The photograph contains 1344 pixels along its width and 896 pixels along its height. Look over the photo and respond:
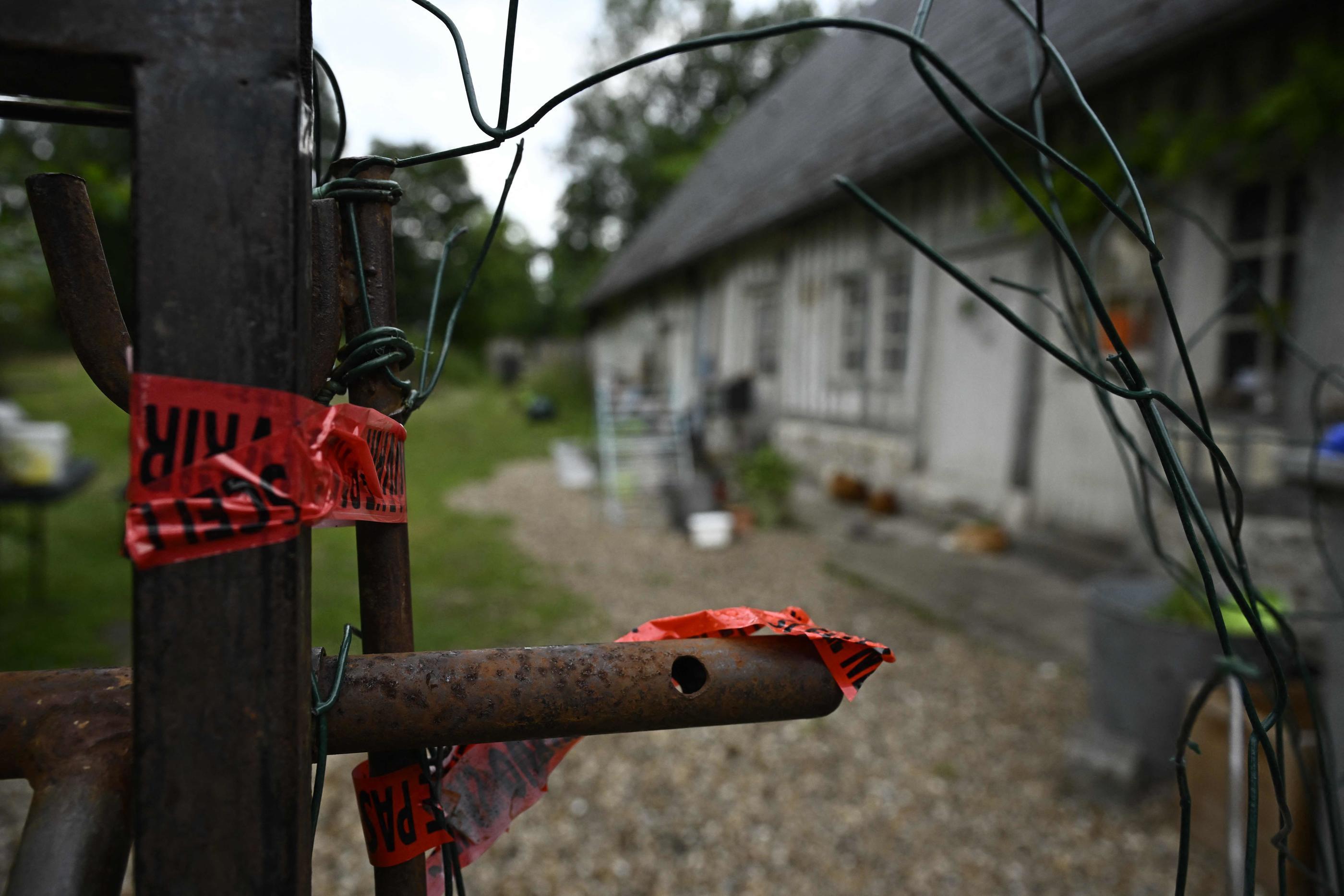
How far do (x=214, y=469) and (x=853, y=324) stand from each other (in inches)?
290

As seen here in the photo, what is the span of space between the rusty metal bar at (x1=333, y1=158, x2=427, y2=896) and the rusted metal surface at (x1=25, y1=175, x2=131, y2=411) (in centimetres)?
18

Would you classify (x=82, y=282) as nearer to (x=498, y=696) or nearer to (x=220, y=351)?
(x=220, y=351)

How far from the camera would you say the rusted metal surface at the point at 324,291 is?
64cm

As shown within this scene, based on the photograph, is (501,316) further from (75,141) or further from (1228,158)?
(1228,158)

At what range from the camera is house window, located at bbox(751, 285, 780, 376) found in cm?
888

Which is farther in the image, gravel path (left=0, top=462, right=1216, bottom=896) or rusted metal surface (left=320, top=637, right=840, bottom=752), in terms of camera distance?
gravel path (left=0, top=462, right=1216, bottom=896)

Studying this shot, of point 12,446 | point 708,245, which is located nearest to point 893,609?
point 12,446

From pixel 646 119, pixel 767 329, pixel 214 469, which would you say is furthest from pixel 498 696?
pixel 646 119

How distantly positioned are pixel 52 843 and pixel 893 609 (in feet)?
14.8

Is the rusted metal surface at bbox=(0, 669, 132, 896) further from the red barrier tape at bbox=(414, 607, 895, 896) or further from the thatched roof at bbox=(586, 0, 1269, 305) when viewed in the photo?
the thatched roof at bbox=(586, 0, 1269, 305)

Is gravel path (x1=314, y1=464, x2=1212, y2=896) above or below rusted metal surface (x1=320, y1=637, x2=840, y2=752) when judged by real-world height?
below

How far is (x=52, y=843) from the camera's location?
1.73 feet

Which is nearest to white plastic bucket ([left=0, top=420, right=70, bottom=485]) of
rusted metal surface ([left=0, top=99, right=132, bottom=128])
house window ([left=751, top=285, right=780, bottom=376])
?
rusted metal surface ([left=0, top=99, right=132, bottom=128])

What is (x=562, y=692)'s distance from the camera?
2.16 feet
